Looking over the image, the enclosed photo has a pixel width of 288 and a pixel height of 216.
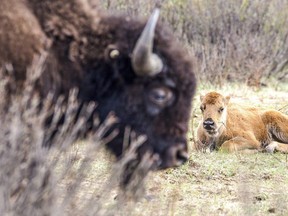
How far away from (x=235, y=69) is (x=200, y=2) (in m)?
2.27

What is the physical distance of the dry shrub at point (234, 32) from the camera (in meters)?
18.7

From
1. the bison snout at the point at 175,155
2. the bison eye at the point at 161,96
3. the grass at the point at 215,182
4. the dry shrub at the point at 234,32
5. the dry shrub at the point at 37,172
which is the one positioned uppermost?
the dry shrub at the point at 37,172

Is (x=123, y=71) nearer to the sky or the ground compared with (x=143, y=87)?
nearer to the sky

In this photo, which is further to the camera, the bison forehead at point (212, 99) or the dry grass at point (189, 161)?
the bison forehead at point (212, 99)

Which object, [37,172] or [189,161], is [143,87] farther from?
[189,161]

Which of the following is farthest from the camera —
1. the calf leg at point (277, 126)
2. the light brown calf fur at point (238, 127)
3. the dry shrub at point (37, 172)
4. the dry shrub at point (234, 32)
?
the dry shrub at point (234, 32)

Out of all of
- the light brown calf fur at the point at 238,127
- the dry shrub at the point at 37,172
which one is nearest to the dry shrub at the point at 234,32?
the light brown calf fur at the point at 238,127

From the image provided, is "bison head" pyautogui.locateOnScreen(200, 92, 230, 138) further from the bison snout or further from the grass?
the bison snout

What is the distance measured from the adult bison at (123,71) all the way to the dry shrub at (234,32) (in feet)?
40.5

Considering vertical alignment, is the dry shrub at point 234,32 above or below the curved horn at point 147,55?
below

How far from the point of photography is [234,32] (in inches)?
775

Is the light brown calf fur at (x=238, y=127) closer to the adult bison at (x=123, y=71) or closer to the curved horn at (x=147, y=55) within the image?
the adult bison at (x=123, y=71)

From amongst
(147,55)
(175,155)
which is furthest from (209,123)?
(147,55)

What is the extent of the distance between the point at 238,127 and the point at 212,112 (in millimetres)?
810
